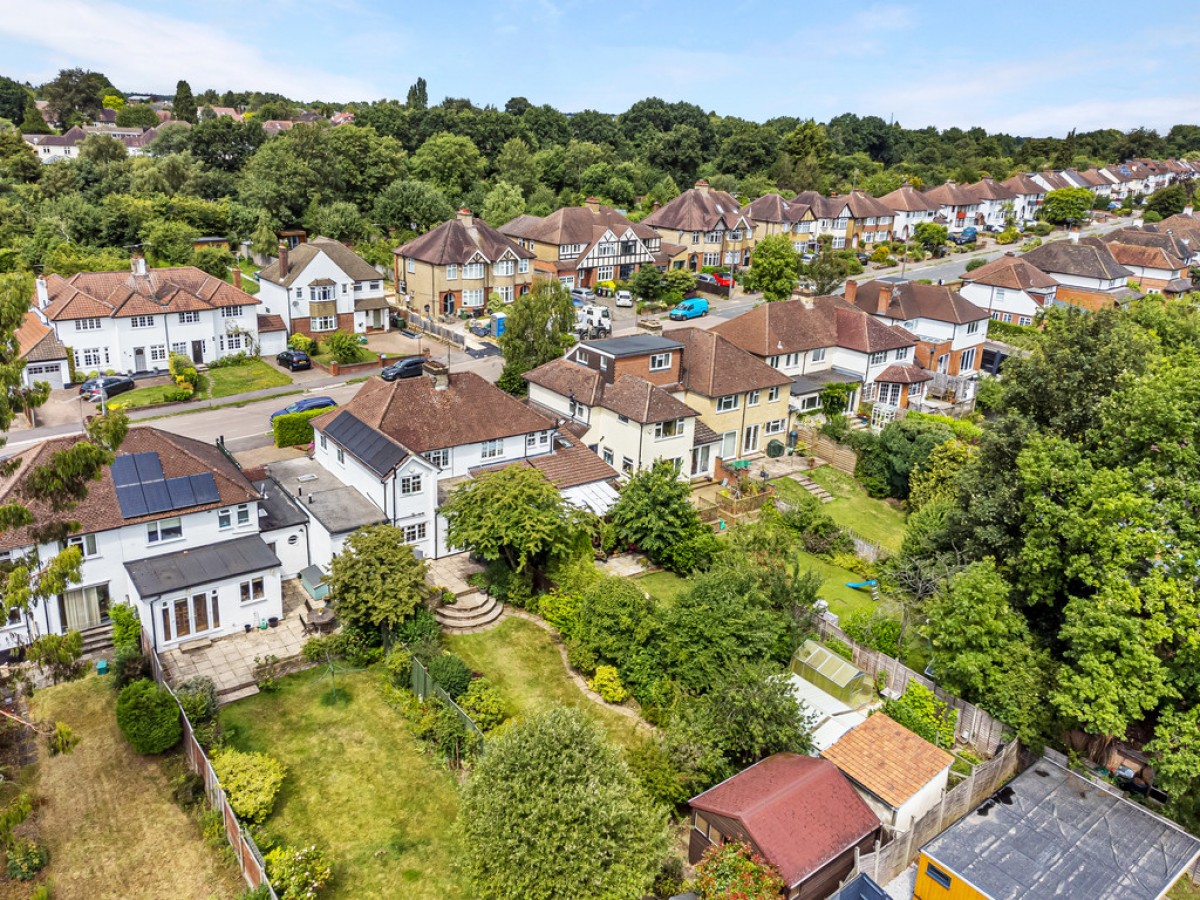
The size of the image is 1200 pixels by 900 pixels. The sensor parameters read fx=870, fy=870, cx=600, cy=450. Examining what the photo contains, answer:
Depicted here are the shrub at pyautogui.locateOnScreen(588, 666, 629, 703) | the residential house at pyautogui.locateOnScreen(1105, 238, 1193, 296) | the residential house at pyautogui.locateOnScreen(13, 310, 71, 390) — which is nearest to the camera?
the shrub at pyautogui.locateOnScreen(588, 666, 629, 703)

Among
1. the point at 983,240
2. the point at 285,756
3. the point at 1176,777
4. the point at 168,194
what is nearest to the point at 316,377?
the point at 285,756

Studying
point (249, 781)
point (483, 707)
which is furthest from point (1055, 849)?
point (249, 781)

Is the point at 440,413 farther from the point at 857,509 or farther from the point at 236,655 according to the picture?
the point at 857,509

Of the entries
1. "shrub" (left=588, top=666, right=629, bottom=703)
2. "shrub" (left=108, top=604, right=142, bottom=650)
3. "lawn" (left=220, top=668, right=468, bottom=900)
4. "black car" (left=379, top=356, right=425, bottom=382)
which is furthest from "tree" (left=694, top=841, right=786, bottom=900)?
"black car" (left=379, top=356, right=425, bottom=382)

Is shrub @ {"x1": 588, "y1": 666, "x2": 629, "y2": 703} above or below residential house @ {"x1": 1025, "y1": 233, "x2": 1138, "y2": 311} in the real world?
below

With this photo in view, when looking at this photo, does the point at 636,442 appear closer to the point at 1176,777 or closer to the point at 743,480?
the point at 743,480

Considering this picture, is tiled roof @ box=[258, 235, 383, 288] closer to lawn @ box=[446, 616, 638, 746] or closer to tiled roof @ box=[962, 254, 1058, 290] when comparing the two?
lawn @ box=[446, 616, 638, 746]

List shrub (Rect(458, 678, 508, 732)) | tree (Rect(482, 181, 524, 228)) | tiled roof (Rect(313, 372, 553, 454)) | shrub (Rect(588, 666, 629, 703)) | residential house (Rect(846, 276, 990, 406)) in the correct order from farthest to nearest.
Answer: tree (Rect(482, 181, 524, 228))
residential house (Rect(846, 276, 990, 406))
tiled roof (Rect(313, 372, 553, 454))
shrub (Rect(588, 666, 629, 703))
shrub (Rect(458, 678, 508, 732))
